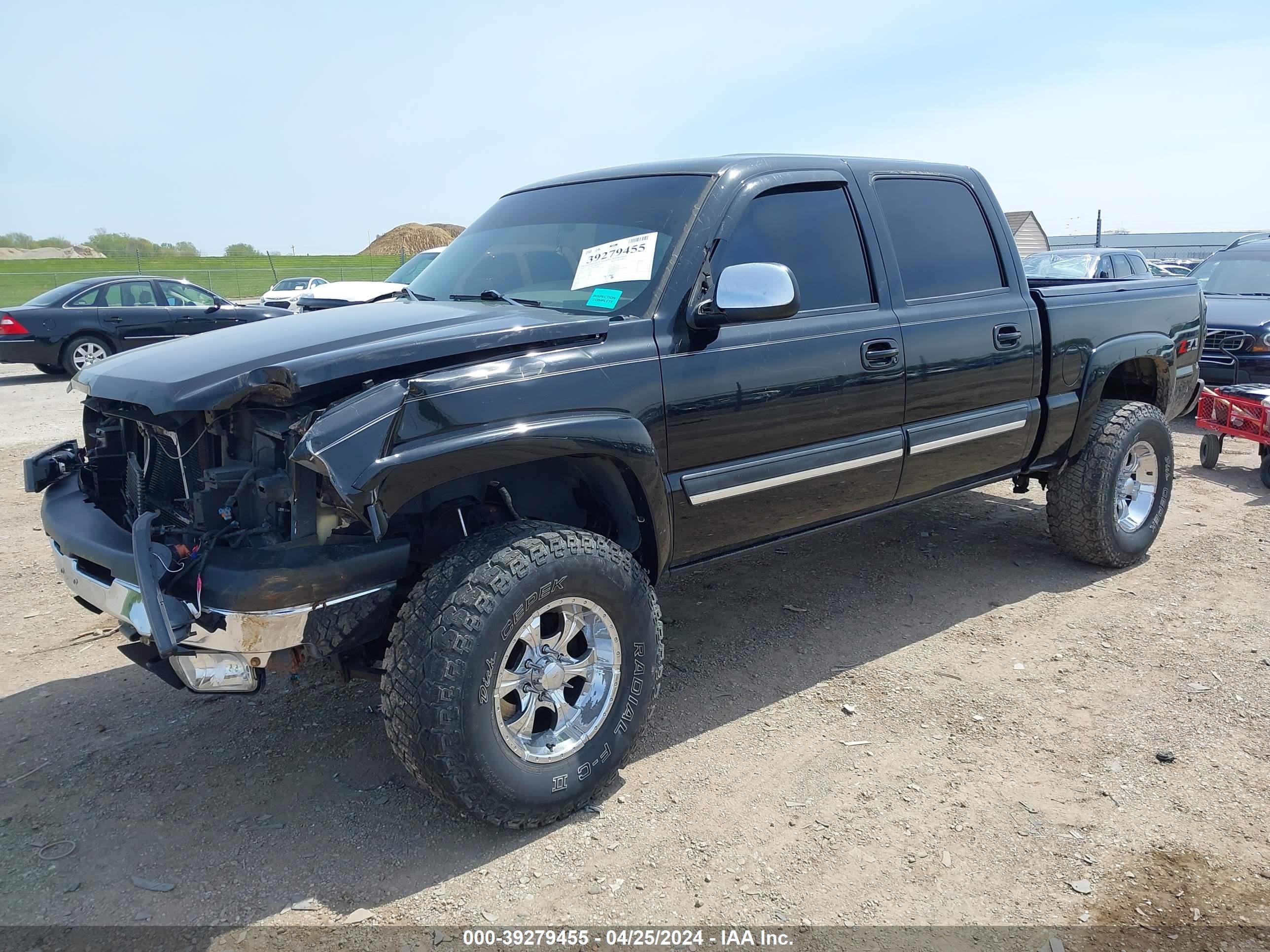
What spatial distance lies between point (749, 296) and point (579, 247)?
0.78m

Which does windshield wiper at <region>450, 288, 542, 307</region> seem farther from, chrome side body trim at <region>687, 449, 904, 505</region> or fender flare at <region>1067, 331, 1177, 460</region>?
fender flare at <region>1067, 331, 1177, 460</region>

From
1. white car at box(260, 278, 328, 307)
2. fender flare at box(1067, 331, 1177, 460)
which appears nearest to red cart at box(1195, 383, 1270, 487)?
fender flare at box(1067, 331, 1177, 460)

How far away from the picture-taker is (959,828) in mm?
2912

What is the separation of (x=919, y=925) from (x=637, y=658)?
1.13 meters

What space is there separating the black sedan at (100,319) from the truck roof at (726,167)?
10.5m

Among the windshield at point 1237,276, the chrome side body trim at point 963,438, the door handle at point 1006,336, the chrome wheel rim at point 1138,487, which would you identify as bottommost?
the chrome wheel rim at point 1138,487

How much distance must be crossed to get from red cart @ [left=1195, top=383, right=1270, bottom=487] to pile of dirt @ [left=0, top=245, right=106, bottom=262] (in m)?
70.5

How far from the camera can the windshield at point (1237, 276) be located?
10.1 meters

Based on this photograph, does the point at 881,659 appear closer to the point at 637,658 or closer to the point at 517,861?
the point at 637,658

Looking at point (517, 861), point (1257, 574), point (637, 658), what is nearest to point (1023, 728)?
point (637, 658)

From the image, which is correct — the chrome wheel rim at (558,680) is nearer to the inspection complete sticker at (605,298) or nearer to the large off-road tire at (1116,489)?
the inspection complete sticker at (605,298)

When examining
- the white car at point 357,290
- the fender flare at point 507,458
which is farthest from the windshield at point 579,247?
the white car at point 357,290

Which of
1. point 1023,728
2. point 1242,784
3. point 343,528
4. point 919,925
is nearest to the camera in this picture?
point 919,925

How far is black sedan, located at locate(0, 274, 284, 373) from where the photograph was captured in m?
12.8
